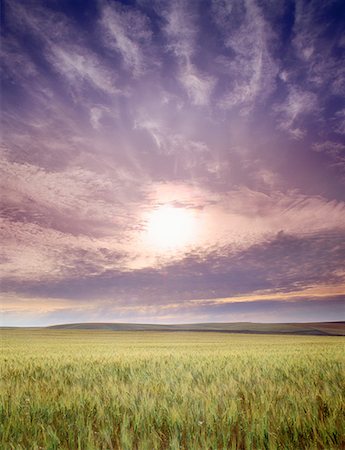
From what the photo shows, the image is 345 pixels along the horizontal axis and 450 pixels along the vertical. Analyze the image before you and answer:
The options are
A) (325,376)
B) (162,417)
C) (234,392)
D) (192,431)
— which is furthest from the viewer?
(325,376)

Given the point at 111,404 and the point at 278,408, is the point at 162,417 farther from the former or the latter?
the point at 278,408

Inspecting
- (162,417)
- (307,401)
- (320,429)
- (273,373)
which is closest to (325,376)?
(273,373)

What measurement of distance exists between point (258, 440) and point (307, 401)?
5.55 ft

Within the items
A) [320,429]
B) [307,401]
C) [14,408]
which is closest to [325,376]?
[307,401]

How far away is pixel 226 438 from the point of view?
3469mm

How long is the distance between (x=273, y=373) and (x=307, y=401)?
268cm

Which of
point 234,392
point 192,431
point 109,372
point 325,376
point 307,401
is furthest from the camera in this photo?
point 109,372

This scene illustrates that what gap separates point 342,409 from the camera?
4.20 meters

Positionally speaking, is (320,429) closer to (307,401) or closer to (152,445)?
(307,401)

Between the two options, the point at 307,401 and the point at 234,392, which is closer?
the point at 307,401

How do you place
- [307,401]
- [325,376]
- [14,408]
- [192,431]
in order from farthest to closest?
[325,376], [307,401], [14,408], [192,431]

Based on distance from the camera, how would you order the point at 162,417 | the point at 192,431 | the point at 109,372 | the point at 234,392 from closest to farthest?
the point at 192,431
the point at 162,417
the point at 234,392
the point at 109,372

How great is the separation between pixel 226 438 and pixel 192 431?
42 centimetres

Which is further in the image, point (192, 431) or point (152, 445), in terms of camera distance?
point (192, 431)
